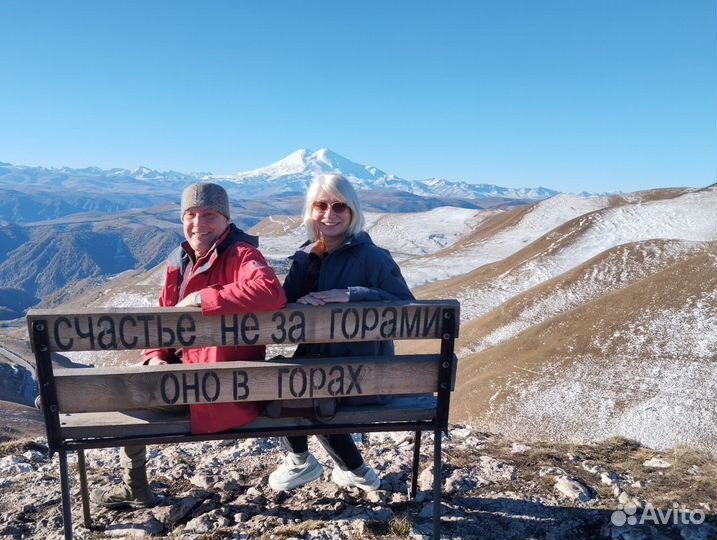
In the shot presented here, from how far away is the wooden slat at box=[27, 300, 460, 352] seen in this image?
14.6 feet

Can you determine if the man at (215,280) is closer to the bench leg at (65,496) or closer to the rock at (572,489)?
the bench leg at (65,496)

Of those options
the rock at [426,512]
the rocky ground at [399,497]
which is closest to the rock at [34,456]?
the rocky ground at [399,497]

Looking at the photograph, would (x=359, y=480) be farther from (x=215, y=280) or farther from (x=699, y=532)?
(x=699, y=532)

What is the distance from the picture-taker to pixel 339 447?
615 centimetres

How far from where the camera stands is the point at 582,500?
6.41m

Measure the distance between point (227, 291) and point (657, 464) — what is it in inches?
264

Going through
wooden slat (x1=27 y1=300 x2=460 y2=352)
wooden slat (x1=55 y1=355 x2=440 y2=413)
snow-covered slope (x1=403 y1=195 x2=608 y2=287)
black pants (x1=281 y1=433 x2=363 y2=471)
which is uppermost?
wooden slat (x1=27 y1=300 x2=460 y2=352)

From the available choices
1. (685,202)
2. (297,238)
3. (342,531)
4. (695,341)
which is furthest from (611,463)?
(297,238)

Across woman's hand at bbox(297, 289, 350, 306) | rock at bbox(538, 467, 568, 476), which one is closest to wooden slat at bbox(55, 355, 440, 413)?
woman's hand at bbox(297, 289, 350, 306)

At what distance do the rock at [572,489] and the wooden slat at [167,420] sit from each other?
2442mm

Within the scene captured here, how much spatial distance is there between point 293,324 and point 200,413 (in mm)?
1244

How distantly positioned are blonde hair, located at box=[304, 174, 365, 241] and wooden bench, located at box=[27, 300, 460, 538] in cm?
108

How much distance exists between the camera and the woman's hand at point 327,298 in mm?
4844

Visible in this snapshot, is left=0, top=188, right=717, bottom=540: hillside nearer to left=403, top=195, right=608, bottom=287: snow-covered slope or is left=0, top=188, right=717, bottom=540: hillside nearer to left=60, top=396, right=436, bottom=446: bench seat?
left=60, top=396, right=436, bottom=446: bench seat
